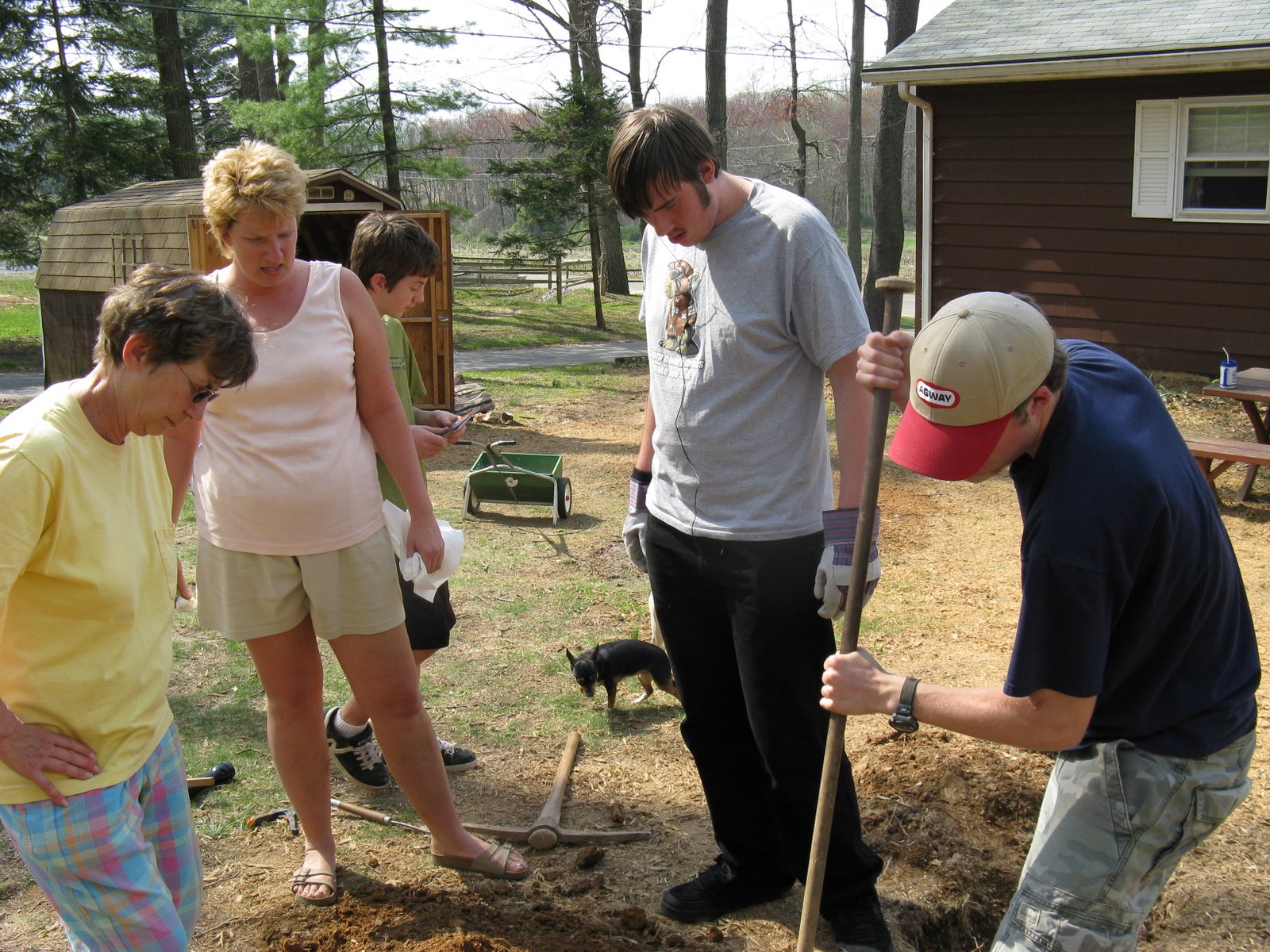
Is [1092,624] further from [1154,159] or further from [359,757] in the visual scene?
[1154,159]

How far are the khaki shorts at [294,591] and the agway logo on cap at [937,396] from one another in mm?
1527

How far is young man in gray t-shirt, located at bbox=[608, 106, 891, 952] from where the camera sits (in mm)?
2477

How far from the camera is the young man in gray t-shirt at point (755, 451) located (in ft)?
8.13

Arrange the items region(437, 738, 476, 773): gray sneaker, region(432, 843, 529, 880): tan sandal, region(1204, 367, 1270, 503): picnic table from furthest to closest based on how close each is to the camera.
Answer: region(1204, 367, 1270, 503): picnic table → region(437, 738, 476, 773): gray sneaker → region(432, 843, 529, 880): tan sandal

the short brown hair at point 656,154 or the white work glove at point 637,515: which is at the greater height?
the short brown hair at point 656,154

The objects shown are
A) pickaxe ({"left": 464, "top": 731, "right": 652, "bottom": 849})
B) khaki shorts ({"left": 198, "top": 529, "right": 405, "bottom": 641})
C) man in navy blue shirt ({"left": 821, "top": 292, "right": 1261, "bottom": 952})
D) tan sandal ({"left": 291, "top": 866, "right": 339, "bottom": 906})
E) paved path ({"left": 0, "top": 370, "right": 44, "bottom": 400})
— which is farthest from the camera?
paved path ({"left": 0, "top": 370, "right": 44, "bottom": 400})

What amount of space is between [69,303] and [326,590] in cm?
1229

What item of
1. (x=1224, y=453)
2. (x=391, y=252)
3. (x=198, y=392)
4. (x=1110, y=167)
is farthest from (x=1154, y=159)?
(x=198, y=392)

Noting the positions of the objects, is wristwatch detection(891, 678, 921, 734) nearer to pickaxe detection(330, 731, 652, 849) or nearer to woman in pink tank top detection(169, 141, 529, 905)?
woman in pink tank top detection(169, 141, 529, 905)

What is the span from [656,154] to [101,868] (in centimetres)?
180

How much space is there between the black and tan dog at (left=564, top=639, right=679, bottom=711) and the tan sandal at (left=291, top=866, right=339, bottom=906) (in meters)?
1.59

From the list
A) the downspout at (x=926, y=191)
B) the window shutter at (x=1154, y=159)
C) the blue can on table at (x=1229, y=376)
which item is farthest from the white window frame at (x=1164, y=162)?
the blue can on table at (x=1229, y=376)

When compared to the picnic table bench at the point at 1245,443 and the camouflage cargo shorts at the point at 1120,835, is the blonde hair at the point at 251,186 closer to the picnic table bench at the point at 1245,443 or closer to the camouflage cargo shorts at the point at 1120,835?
the camouflage cargo shorts at the point at 1120,835

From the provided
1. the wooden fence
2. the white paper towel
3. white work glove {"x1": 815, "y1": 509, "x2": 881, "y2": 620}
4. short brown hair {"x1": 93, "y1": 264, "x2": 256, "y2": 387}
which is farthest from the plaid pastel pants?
the wooden fence
